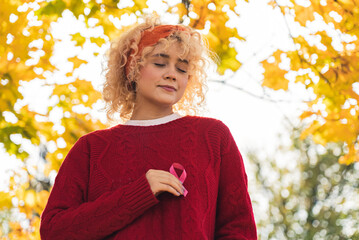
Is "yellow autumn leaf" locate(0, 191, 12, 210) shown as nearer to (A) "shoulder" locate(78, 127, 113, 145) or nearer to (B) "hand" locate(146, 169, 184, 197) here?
(A) "shoulder" locate(78, 127, 113, 145)

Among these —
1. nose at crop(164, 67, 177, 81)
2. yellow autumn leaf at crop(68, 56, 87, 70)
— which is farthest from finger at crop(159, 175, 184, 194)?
yellow autumn leaf at crop(68, 56, 87, 70)

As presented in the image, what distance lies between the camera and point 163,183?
187 centimetres

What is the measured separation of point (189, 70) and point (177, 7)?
118 cm

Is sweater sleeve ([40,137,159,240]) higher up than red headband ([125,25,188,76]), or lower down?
lower down

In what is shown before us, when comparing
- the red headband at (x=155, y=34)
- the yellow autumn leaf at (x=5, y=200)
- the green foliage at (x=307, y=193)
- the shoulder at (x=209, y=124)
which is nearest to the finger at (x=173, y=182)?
the shoulder at (x=209, y=124)

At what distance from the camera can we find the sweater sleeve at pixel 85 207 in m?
1.89

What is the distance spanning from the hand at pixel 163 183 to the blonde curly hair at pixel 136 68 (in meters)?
0.49

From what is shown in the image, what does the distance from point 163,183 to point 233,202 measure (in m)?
0.29

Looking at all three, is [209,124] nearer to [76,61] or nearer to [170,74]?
[170,74]

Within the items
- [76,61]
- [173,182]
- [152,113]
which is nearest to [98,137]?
[152,113]

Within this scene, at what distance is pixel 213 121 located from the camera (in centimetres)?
216

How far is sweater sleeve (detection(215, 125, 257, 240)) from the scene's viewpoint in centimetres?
195

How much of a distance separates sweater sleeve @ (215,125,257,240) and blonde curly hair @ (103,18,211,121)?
1.31ft

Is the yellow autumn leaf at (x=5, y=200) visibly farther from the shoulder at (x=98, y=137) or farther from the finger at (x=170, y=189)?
the finger at (x=170, y=189)
